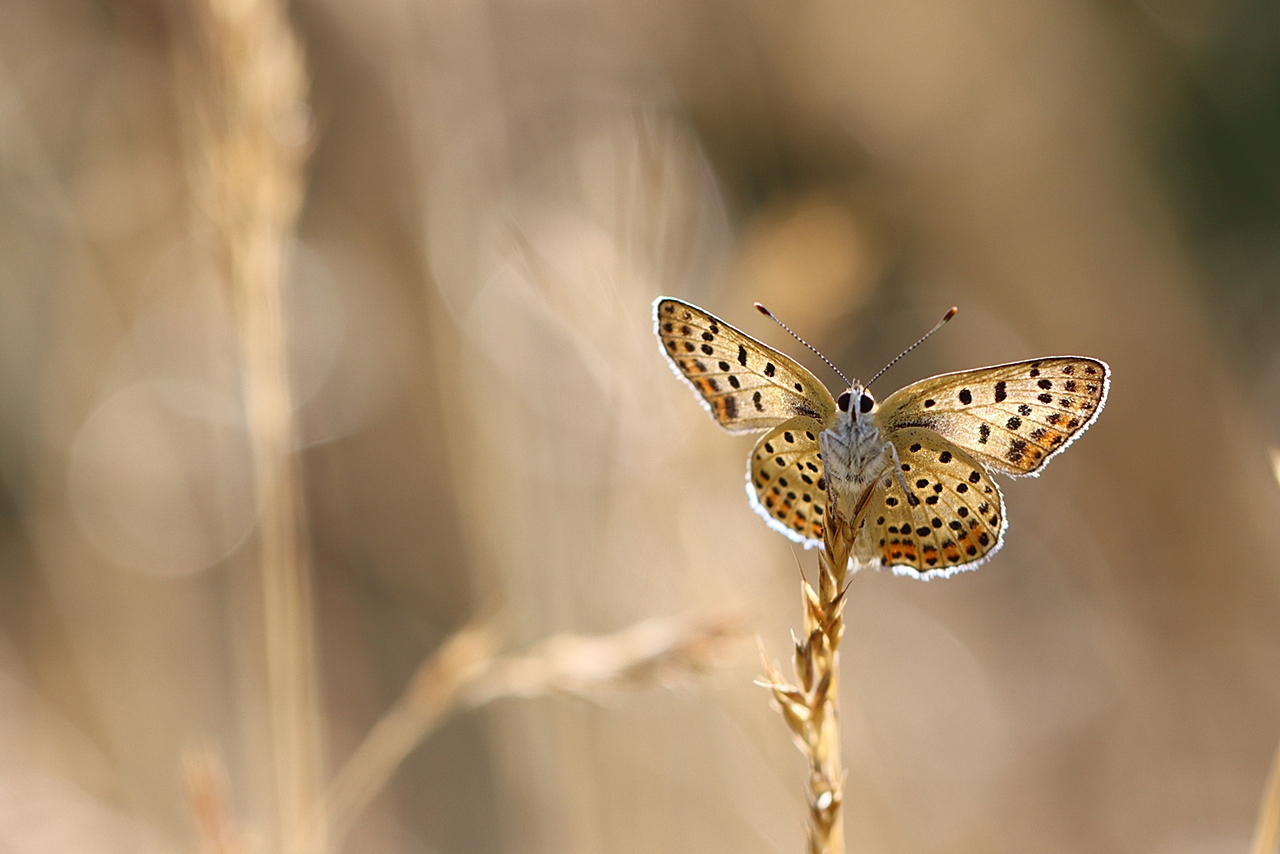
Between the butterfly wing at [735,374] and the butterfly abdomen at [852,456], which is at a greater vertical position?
the butterfly wing at [735,374]

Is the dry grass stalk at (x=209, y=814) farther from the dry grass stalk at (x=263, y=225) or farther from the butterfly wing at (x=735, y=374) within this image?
the butterfly wing at (x=735, y=374)

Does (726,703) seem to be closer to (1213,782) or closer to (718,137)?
(1213,782)

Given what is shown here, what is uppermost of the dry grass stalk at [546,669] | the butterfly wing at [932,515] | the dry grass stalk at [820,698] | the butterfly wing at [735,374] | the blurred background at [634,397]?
the blurred background at [634,397]

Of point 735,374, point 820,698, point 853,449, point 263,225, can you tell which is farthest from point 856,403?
point 263,225

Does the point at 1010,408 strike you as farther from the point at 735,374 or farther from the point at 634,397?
the point at 634,397

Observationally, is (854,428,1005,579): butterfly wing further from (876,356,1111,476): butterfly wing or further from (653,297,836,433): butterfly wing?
(653,297,836,433): butterfly wing

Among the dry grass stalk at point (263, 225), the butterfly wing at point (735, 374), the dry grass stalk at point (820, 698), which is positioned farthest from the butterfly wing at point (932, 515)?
the dry grass stalk at point (263, 225)
